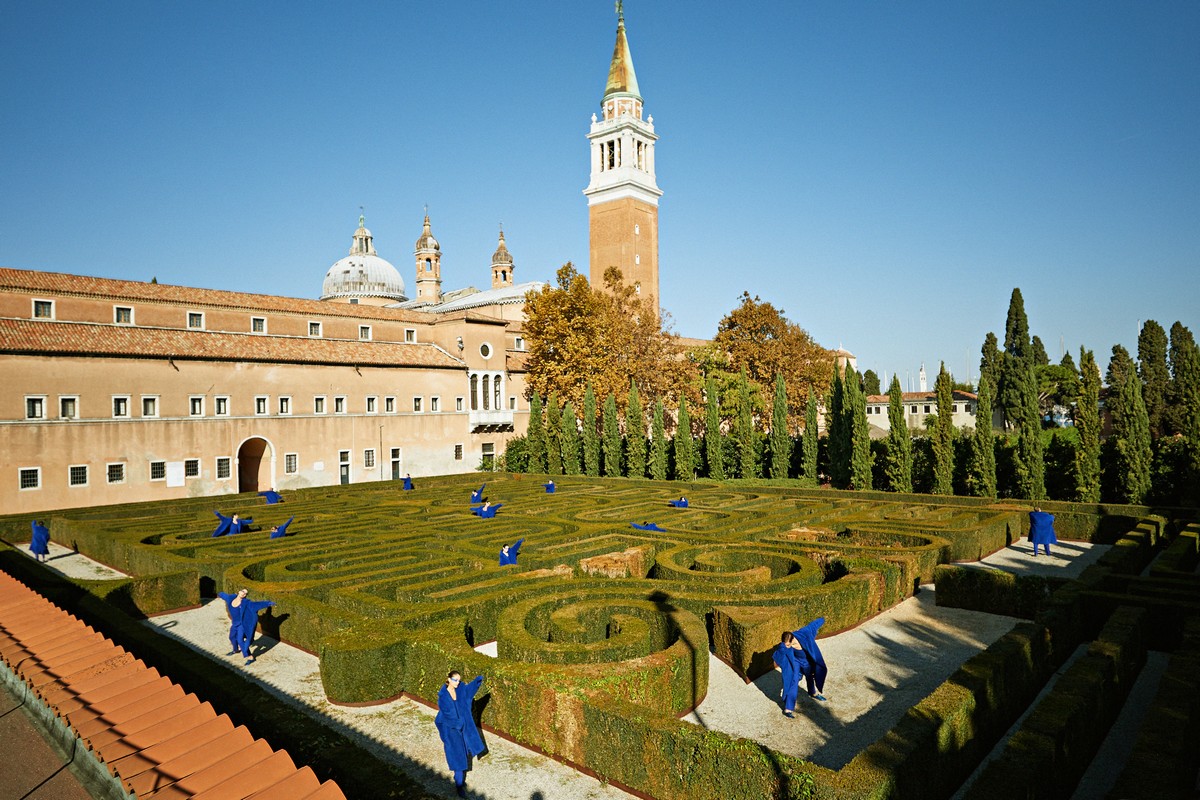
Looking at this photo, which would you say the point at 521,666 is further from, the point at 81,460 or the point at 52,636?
the point at 81,460

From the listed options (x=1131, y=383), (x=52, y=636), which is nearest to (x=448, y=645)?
(x=52, y=636)

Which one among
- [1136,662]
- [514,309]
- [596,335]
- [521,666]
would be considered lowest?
[1136,662]

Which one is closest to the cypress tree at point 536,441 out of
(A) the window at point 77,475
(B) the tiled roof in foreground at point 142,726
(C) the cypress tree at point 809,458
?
(C) the cypress tree at point 809,458

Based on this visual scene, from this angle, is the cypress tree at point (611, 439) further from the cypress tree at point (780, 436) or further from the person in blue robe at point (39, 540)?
the person in blue robe at point (39, 540)

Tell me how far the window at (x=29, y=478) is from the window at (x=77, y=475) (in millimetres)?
1211

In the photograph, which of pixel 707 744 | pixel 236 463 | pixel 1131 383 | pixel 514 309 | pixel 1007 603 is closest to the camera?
pixel 707 744

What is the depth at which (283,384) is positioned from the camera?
4522cm

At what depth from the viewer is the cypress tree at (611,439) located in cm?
4903

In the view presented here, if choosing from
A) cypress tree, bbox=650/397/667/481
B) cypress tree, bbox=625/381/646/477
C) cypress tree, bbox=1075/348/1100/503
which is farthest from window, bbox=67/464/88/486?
cypress tree, bbox=1075/348/1100/503

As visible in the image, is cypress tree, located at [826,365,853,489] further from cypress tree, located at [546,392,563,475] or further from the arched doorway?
the arched doorway

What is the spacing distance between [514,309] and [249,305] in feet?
93.4

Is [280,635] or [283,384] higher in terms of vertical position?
[283,384]

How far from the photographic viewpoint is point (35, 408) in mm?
35562

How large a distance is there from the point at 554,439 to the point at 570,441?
172 cm
